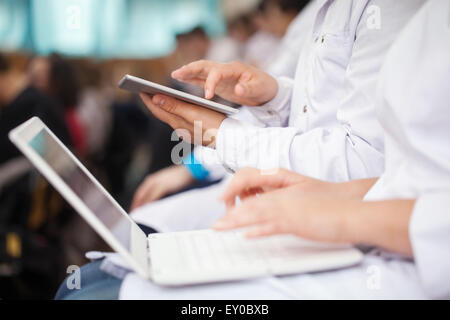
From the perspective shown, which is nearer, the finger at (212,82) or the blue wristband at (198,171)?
the finger at (212,82)

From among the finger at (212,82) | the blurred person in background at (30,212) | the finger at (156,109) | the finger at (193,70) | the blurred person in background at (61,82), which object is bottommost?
the blurred person in background at (30,212)

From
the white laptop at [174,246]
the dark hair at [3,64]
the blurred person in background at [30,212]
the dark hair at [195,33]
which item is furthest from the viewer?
the dark hair at [195,33]

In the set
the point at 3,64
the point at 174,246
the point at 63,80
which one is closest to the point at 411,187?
the point at 174,246

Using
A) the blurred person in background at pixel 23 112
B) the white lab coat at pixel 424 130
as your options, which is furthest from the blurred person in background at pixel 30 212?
the white lab coat at pixel 424 130

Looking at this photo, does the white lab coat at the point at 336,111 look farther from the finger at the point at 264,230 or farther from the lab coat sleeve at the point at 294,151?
the finger at the point at 264,230

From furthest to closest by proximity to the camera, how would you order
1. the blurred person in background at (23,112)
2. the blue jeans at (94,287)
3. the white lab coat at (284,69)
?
the blurred person in background at (23,112) < the white lab coat at (284,69) < the blue jeans at (94,287)

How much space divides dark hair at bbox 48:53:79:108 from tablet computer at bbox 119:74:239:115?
199 cm

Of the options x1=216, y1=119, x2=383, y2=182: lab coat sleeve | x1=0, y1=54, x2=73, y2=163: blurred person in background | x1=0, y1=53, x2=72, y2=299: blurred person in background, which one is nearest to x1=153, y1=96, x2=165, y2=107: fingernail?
x1=216, y1=119, x2=383, y2=182: lab coat sleeve

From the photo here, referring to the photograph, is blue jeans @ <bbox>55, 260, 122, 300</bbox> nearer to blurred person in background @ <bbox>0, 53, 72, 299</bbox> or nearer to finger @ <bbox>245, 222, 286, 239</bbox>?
finger @ <bbox>245, 222, 286, 239</bbox>

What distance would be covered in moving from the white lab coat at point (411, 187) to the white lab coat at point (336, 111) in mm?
132

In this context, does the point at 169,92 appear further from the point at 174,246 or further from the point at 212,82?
the point at 174,246

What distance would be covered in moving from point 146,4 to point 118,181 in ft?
9.63

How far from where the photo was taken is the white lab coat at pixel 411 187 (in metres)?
0.53
